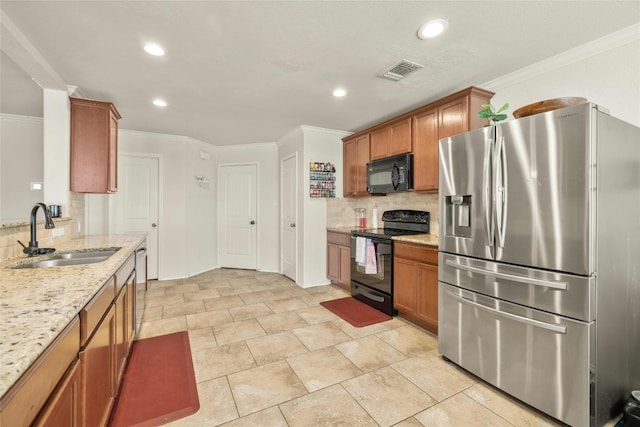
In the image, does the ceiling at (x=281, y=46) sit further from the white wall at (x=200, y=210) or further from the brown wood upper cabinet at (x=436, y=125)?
the white wall at (x=200, y=210)

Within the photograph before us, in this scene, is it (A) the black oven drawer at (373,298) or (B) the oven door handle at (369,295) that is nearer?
(A) the black oven drawer at (373,298)

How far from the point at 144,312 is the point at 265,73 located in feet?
9.79

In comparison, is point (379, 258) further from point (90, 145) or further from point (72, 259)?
point (90, 145)

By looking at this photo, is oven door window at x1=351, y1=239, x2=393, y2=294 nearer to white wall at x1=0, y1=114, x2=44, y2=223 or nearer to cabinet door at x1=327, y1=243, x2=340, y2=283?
cabinet door at x1=327, y1=243, x2=340, y2=283

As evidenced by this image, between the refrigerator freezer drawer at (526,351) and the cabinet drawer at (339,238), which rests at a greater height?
the cabinet drawer at (339,238)

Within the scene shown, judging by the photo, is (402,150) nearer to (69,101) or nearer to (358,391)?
(358,391)

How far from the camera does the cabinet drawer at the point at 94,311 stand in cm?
116

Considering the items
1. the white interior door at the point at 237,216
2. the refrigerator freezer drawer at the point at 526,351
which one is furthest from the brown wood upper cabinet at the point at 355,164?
the refrigerator freezer drawer at the point at 526,351

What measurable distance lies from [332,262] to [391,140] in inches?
78.1

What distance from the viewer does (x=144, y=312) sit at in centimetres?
338

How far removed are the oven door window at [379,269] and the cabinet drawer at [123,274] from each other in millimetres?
2375

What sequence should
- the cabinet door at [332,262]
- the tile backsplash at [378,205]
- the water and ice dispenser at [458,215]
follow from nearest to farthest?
the water and ice dispenser at [458,215] < the tile backsplash at [378,205] < the cabinet door at [332,262]

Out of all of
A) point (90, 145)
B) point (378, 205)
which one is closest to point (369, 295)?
point (378, 205)

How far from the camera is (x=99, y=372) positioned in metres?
1.37
